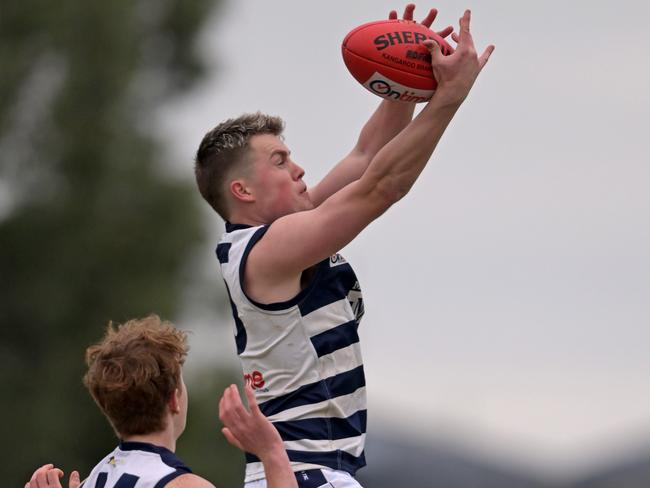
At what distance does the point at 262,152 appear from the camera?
699cm

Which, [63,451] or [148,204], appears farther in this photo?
[148,204]

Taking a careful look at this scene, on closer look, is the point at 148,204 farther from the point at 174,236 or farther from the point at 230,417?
the point at 230,417

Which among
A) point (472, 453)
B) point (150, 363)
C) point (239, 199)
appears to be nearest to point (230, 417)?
point (150, 363)

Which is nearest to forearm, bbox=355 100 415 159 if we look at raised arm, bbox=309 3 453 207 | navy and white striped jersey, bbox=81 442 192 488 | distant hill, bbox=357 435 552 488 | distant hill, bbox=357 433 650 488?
raised arm, bbox=309 3 453 207

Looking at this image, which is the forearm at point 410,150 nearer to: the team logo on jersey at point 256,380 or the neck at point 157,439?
the team logo on jersey at point 256,380

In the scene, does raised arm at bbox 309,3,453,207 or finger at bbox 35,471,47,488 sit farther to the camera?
raised arm at bbox 309,3,453,207

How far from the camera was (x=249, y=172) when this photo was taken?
6.95m

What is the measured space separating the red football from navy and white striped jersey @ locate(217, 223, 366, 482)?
80 cm

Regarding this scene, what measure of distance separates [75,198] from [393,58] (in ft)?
60.9

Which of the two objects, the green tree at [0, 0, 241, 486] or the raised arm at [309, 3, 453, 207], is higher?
the green tree at [0, 0, 241, 486]

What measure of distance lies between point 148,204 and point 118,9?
313 cm

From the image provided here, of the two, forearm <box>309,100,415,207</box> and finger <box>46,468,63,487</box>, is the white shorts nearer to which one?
finger <box>46,468,63,487</box>

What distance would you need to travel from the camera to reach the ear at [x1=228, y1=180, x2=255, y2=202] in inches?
273

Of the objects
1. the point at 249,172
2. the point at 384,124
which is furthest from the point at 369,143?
the point at 249,172
